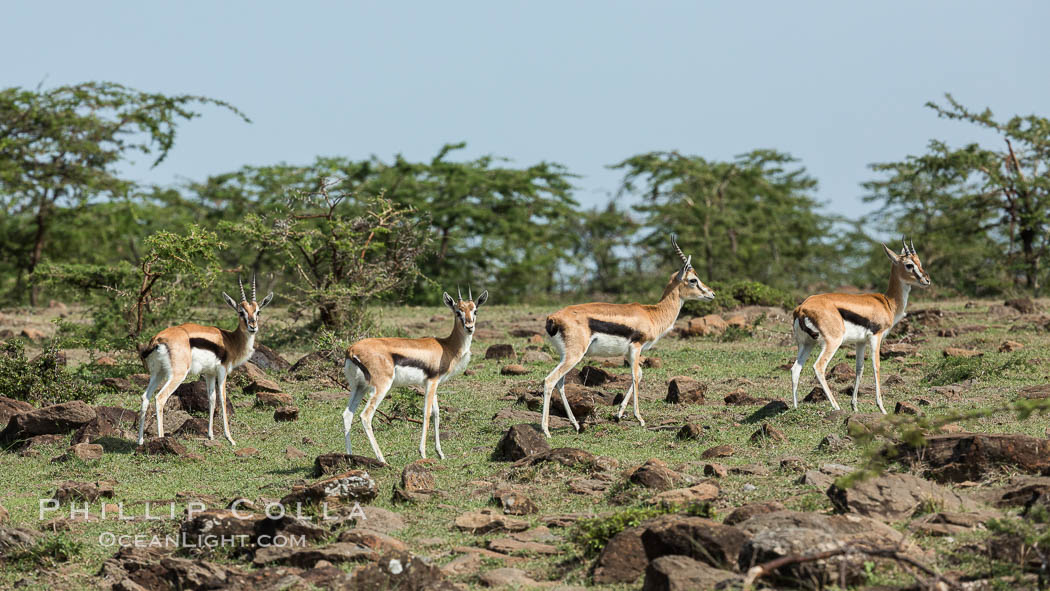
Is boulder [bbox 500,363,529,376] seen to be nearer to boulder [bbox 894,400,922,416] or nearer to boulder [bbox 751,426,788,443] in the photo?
boulder [bbox 751,426,788,443]

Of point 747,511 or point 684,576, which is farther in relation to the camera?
point 747,511

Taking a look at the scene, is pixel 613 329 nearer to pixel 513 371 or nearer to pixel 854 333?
pixel 854 333

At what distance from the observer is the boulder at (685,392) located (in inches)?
538

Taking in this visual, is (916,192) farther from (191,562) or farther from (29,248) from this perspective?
(191,562)

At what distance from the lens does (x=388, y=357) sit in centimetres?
1075

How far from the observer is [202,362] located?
12.3 m

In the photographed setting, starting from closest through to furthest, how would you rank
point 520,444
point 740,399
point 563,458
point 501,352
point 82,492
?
point 82,492, point 563,458, point 520,444, point 740,399, point 501,352

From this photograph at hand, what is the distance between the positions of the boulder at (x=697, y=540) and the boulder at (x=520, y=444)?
3404 mm

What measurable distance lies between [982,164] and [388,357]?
2051 centimetres

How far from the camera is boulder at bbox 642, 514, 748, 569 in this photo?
688cm

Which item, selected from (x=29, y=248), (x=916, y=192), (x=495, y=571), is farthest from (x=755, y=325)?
(x=29, y=248)

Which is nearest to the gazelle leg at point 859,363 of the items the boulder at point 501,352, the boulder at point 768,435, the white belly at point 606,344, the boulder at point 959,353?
the boulder at point 768,435

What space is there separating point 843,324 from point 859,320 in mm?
265

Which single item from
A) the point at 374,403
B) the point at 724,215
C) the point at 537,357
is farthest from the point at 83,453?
the point at 724,215
